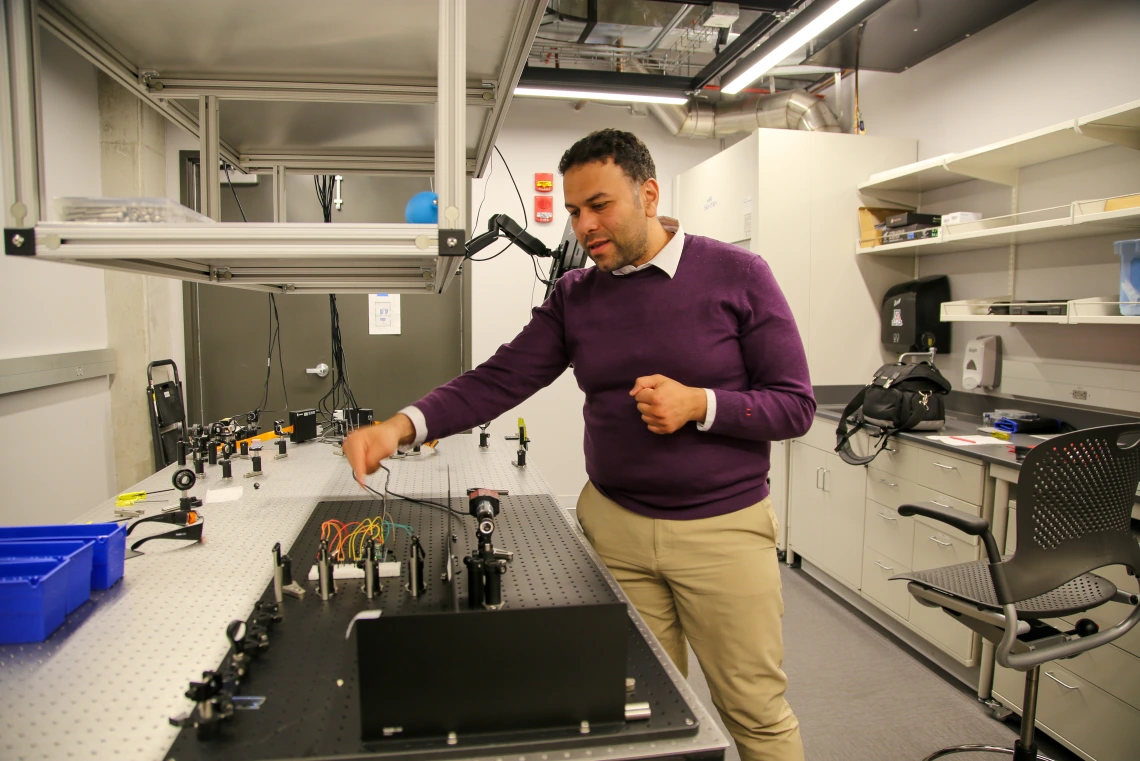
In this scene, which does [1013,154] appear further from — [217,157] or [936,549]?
[217,157]

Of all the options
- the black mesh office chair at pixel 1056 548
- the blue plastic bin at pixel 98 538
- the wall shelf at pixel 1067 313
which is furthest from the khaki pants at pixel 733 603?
the wall shelf at pixel 1067 313

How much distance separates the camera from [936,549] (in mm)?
2346

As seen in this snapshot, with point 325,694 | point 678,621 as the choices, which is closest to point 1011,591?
point 678,621

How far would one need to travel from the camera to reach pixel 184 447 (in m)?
2.09

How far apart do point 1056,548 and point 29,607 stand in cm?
200

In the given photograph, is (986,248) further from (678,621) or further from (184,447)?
→ (184,447)

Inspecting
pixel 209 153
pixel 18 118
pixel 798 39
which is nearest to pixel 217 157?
pixel 209 153

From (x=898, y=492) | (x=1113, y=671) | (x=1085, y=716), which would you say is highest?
(x=898, y=492)

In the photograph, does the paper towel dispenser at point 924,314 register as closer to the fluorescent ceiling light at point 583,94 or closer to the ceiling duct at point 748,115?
the ceiling duct at point 748,115

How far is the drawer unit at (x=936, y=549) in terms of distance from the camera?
2.22 metres

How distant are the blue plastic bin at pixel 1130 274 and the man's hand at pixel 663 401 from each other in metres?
1.80

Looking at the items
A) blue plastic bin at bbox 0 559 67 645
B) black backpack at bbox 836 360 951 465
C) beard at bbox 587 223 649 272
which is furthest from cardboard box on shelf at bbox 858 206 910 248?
blue plastic bin at bbox 0 559 67 645

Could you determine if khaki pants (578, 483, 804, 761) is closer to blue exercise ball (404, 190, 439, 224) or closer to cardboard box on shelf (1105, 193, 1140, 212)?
blue exercise ball (404, 190, 439, 224)

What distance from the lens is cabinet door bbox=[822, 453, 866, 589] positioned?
9.12 feet
